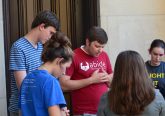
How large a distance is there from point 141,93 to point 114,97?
0.69 feet

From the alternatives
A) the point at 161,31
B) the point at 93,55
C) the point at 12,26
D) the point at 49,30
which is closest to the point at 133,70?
the point at 49,30

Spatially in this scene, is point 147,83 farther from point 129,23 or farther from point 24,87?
point 129,23

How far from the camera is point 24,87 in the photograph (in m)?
3.09

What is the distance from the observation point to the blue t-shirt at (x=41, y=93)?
115 inches

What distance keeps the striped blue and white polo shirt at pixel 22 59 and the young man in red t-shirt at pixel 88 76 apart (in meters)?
0.61

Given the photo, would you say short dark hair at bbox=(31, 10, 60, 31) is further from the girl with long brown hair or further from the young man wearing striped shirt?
the girl with long brown hair

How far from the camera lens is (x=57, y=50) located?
10.1ft

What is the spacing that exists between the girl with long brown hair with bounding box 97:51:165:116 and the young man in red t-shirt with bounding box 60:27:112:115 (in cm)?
132

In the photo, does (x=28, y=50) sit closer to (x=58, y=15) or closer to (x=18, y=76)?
(x=18, y=76)

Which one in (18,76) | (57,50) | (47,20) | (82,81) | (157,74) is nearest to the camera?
(57,50)

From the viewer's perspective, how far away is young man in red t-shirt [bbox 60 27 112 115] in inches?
171

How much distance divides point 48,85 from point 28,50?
1.03 m

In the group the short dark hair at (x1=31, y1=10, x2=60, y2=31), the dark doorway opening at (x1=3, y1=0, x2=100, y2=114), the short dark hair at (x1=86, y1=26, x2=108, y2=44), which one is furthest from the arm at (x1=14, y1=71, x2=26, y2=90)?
the dark doorway opening at (x1=3, y1=0, x2=100, y2=114)

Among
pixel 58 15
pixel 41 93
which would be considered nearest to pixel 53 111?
pixel 41 93
